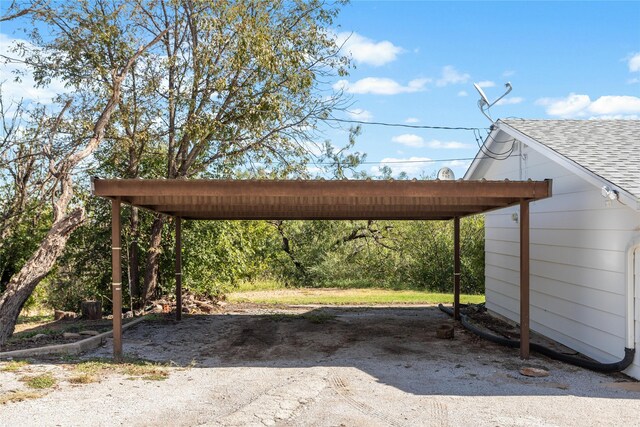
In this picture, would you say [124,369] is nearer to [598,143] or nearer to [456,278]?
[456,278]

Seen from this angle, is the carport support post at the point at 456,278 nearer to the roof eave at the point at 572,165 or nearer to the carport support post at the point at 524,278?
the roof eave at the point at 572,165

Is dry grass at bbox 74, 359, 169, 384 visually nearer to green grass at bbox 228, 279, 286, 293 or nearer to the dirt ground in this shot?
the dirt ground

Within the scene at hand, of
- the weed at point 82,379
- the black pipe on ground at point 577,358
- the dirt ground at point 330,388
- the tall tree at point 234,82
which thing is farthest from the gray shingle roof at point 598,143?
the weed at point 82,379

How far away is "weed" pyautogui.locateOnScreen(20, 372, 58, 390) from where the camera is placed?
19.3 feet

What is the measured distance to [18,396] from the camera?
215 inches

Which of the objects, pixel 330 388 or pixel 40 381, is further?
pixel 40 381

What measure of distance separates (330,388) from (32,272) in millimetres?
5869

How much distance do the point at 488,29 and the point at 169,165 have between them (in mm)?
9153

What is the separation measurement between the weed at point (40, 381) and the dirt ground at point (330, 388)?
0.10m

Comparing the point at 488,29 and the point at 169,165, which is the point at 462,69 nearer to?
the point at 488,29

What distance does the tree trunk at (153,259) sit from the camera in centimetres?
1269

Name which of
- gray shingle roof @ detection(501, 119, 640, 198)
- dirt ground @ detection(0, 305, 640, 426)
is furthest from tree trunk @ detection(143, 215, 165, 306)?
gray shingle roof @ detection(501, 119, 640, 198)

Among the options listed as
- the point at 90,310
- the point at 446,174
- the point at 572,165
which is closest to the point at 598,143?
the point at 572,165

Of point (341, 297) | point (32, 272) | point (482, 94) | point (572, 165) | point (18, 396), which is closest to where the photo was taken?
point (18, 396)
